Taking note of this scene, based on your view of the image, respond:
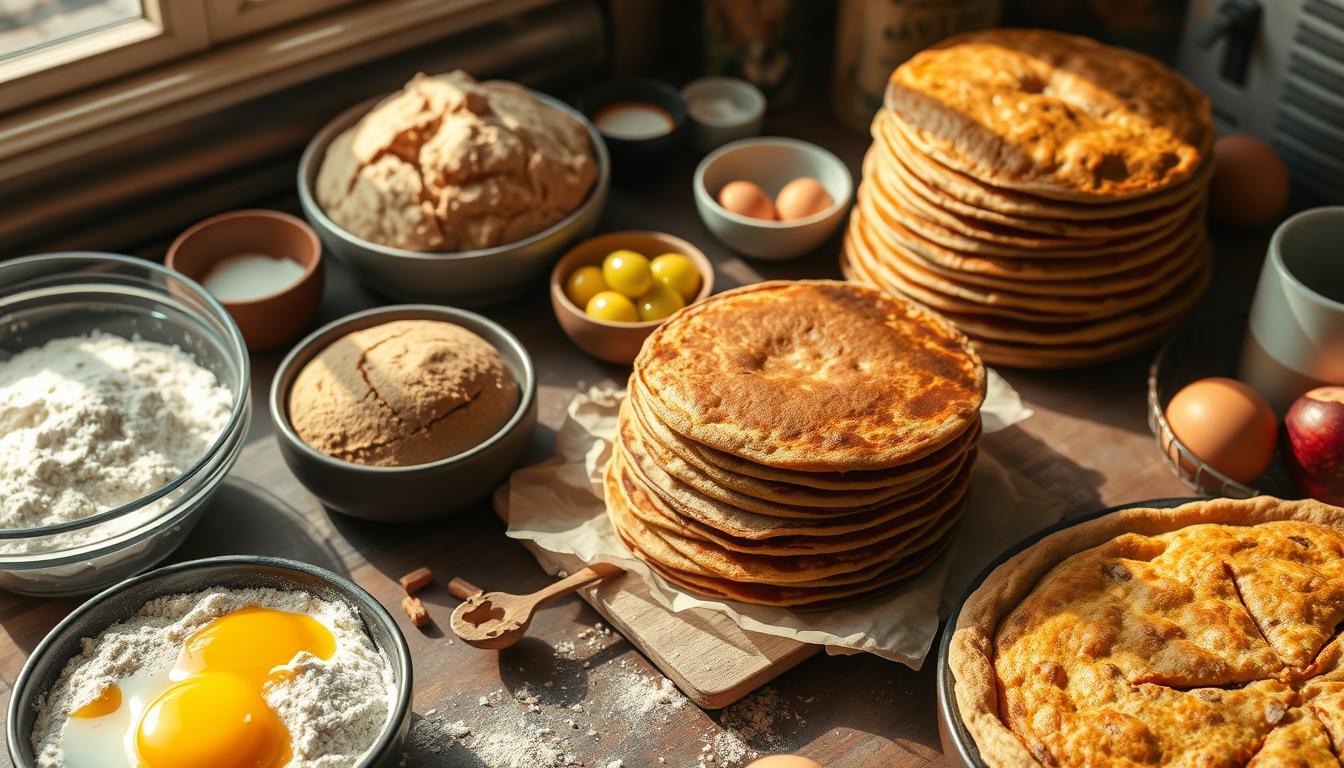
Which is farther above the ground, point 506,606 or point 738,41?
point 738,41

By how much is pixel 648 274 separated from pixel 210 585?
752 mm

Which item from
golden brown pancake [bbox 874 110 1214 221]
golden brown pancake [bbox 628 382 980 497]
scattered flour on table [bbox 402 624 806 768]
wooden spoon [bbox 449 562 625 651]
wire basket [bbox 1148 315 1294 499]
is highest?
golden brown pancake [bbox 874 110 1214 221]

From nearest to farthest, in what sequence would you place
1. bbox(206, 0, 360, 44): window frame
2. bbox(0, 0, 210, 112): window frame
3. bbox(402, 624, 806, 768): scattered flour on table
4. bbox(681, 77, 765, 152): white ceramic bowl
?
bbox(402, 624, 806, 768): scattered flour on table
bbox(0, 0, 210, 112): window frame
bbox(206, 0, 360, 44): window frame
bbox(681, 77, 765, 152): white ceramic bowl

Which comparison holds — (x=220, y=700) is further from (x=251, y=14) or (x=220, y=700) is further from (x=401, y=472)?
(x=251, y=14)

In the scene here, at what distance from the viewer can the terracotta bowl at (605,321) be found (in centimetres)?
173

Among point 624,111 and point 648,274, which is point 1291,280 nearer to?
point 648,274

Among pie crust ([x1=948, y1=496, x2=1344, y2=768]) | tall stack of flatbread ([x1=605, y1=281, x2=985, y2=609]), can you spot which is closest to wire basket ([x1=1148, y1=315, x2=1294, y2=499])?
pie crust ([x1=948, y1=496, x2=1344, y2=768])

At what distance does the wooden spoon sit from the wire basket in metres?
0.74

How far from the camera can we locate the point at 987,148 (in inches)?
64.1

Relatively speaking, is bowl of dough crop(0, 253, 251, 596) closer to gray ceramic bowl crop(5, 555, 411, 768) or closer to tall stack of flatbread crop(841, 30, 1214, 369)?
gray ceramic bowl crop(5, 555, 411, 768)

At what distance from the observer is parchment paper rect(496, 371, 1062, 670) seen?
4.44 ft

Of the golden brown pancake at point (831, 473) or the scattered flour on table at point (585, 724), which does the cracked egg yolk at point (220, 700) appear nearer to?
the scattered flour on table at point (585, 724)

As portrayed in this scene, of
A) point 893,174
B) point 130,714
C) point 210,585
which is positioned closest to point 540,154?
point 893,174

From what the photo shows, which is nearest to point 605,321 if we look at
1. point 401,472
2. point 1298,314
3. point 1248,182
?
point 401,472
